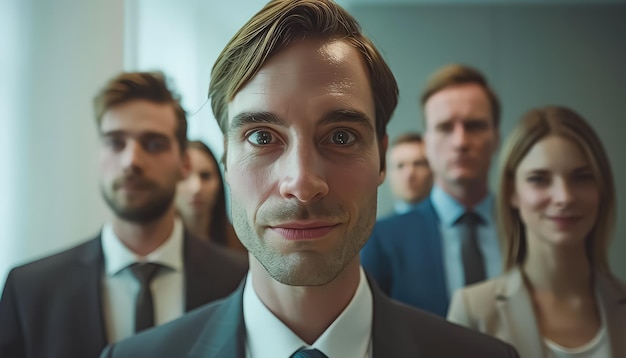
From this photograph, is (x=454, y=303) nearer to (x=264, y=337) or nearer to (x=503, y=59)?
(x=264, y=337)

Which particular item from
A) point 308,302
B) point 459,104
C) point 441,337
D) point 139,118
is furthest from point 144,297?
point 459,104

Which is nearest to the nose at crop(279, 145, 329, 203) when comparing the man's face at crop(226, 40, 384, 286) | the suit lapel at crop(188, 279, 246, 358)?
the man's face at crop(226, 40, 384, 286)

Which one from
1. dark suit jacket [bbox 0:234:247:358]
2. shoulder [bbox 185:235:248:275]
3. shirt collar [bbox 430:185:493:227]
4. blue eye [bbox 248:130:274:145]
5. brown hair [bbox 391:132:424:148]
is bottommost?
dark suit jacket [bbox 0:234:247:358]

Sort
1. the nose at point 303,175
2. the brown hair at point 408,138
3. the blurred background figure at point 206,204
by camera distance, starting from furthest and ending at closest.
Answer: the brown hair at point 408,138, the blurred background figure at point 206,204, the nose at point 303,175

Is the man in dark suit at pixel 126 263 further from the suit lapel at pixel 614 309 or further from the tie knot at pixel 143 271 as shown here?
the suit lapel at pixel 614 309

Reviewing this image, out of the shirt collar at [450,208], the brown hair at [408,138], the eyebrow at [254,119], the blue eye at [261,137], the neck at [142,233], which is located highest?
the eyebrow at [254,119]

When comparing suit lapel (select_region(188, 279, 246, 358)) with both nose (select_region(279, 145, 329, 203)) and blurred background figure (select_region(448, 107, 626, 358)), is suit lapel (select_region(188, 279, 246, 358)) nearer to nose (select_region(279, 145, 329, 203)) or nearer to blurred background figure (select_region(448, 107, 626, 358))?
nose (select_region(279, 145, 329, 203))

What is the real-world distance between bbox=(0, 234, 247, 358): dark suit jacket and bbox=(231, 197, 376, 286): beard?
425mm

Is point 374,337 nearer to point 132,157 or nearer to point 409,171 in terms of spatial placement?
point 132,157

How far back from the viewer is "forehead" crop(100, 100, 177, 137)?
114 cm

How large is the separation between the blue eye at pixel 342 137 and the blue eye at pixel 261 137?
7 cm

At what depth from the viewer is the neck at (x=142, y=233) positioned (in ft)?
3.82

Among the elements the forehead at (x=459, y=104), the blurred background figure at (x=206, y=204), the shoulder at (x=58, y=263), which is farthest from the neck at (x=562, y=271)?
the shoulder at (x=58, y=263)

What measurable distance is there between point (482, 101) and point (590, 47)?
0.41m
